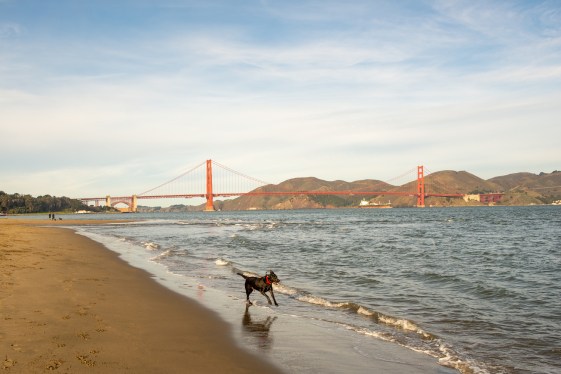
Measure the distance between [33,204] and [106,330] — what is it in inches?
6066

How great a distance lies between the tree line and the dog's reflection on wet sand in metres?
143

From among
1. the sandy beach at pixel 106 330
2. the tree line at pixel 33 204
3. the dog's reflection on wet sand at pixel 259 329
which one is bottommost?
the dog's reflection on wet sand at pixel 259 329

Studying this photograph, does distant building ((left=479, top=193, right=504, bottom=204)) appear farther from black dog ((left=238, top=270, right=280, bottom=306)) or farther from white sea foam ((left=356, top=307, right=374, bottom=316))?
black dog ((left=238, top=270, right=280, bottom=306))

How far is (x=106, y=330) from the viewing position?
22.6 feet

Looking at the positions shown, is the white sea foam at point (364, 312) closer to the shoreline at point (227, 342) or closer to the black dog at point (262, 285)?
the shoreline at point (227, 342)

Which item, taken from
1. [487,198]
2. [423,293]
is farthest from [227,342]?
[487,198]

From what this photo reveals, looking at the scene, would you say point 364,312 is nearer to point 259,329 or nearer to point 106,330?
point 259,329

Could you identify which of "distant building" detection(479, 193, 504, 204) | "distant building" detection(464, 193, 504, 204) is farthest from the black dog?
"distant building" detection(479, 193, 504, 204)

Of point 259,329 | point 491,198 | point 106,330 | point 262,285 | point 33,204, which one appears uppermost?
point 491,198

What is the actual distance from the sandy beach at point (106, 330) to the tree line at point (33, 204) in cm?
13928

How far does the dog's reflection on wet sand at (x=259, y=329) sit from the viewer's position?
7114mm

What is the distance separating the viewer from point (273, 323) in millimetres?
8562

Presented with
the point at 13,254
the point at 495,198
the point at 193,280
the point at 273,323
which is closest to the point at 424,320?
the point at 273,323

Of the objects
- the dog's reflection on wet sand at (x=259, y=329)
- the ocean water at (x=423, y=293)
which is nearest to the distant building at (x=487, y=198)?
the ocean water at (x=423, y=293)
